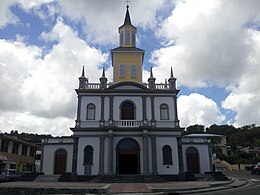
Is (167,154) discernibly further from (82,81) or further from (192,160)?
(82,81)

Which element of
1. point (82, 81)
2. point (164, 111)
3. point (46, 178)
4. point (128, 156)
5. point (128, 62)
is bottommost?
point (46, 178)

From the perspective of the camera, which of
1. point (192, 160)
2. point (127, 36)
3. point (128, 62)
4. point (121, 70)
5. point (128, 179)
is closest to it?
point (128, 179)

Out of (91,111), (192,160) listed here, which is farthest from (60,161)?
(192,160)

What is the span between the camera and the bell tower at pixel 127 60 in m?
35.1

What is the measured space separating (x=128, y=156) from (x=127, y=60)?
1293cm

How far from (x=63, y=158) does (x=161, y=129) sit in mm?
12127

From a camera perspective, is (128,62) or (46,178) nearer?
(46,178)

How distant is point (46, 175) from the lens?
30359mm

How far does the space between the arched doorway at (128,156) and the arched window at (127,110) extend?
2769 millimetres

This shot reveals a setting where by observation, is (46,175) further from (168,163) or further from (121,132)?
(168,163)

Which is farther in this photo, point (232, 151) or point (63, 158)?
point (232, 151)

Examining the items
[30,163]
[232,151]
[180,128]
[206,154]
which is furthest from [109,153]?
[232,151]

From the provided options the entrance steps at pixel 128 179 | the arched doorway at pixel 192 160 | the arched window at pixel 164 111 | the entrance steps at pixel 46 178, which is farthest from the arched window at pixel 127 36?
the entrance steps at pixel 46 178

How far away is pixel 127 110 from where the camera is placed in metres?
31.6
